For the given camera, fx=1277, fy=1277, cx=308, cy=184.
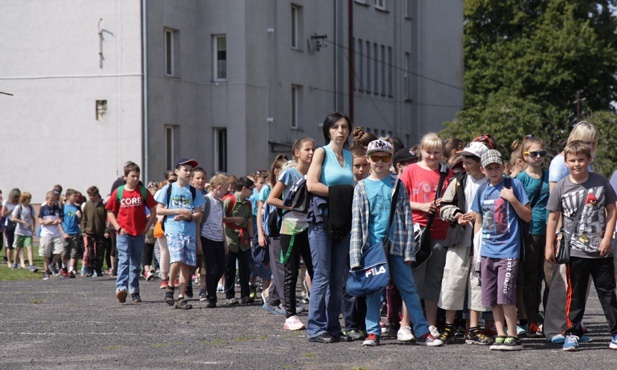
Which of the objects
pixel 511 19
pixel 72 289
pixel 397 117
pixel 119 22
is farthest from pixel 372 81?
pixel 72 289

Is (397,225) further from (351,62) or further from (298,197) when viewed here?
(351,62)

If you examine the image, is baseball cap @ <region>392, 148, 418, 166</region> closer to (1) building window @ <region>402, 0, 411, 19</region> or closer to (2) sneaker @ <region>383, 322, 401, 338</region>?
(2) sneaker @ <region>383, 322, 401, 338</region>

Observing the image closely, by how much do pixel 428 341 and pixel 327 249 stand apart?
1.36 m

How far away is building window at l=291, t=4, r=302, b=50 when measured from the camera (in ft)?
159

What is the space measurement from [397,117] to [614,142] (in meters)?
12.5

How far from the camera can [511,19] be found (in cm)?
6322

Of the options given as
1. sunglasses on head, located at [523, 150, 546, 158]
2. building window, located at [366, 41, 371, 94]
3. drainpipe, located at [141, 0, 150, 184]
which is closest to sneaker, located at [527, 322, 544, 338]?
sunglasses on head, located at [523, 150, 546, 158]

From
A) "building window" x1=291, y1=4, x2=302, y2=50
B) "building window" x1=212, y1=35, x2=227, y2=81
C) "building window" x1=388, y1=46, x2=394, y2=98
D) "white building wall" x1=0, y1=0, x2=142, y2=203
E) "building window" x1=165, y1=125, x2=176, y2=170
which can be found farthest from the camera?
"building window" x1=388, y1=46, x2=394, y2=98

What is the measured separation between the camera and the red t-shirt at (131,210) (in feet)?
58.6

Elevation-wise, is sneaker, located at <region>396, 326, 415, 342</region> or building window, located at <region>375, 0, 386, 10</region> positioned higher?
building window, located at <region>375, 0, 386, 10</region>

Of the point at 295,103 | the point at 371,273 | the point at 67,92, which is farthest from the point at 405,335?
the point at 295,103

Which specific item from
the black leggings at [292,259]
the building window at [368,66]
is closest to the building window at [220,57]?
the building window at [368,66]

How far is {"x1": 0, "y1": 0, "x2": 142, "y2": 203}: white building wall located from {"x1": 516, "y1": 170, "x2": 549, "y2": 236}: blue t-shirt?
29075 millimetres

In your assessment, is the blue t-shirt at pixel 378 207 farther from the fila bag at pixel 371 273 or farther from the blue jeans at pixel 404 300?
the blue jeans at pixel 404 300
